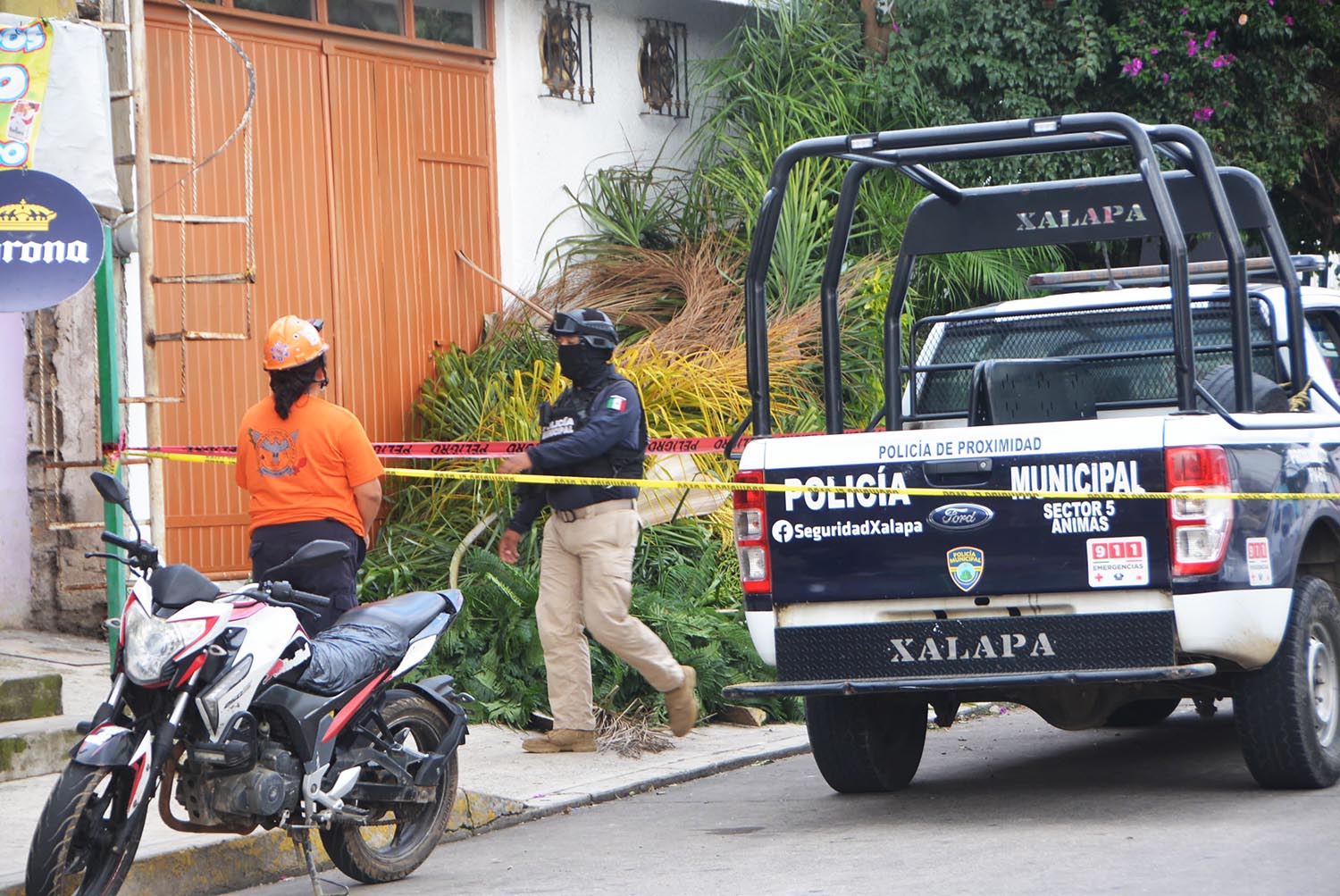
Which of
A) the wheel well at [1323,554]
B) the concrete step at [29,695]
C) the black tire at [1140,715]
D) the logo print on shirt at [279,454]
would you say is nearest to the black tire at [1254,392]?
the wheel well at [1323,554]

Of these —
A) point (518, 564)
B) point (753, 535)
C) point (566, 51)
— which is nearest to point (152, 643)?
point (753, 535)

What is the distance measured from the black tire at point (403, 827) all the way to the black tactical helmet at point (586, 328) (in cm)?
223

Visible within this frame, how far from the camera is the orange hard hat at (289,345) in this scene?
21.9 ft

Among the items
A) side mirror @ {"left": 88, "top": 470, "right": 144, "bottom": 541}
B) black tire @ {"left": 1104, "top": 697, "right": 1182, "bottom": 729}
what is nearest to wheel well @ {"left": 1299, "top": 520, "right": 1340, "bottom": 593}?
black tire @ {"left": 1104, "top": 697, "right": 1182, "bottom": 729}

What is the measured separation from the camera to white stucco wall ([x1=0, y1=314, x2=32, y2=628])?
9.68m

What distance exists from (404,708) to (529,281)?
710cm

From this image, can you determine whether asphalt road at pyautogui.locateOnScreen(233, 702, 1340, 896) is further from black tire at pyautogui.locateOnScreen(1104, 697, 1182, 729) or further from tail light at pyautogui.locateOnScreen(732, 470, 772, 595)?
tail light at pyautogui.locateOnScreen(732, 470, 772, 595)

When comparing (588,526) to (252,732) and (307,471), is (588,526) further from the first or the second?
(252,732)

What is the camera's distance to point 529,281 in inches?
519

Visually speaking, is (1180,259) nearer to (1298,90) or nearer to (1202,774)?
(1202,774)

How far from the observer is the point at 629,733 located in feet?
29.0

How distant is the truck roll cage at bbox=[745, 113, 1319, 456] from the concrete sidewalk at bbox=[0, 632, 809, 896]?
5.45 ft

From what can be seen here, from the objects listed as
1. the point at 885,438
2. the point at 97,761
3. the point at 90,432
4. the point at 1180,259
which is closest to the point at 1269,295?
the point at 1180,259

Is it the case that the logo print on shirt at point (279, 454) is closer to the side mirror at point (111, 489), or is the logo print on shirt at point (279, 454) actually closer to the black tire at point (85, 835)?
the side mirror at point (111, 489)
